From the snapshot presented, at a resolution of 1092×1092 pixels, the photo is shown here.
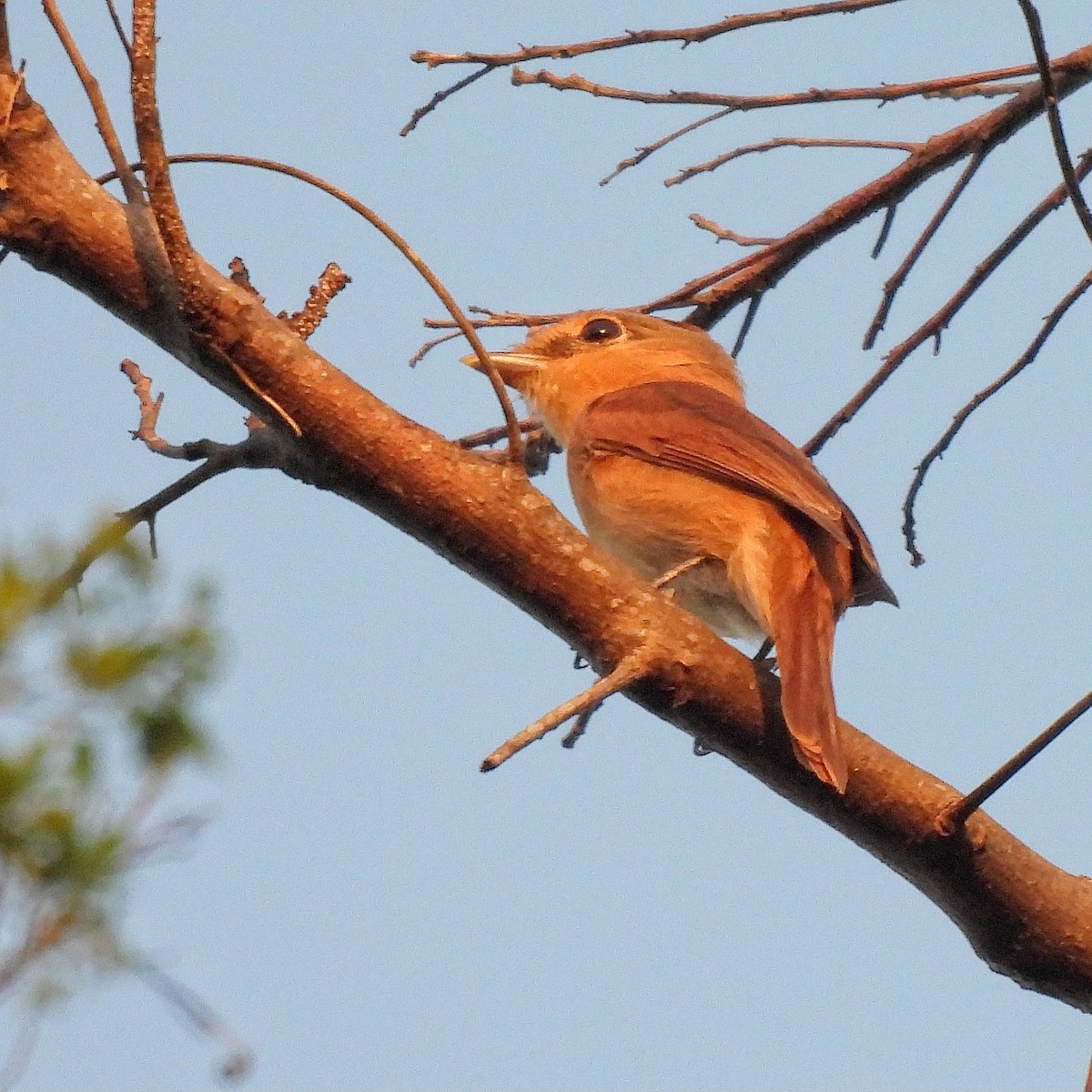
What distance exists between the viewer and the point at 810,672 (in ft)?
12.1

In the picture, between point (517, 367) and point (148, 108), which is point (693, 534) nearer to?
point (517, 367)

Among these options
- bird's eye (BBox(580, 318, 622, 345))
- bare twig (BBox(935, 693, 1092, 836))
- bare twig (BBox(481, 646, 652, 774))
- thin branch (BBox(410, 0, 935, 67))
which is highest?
bird's eye (BBox(580, 318, 622, 345))

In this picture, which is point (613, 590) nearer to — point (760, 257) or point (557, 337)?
point (760, 257)

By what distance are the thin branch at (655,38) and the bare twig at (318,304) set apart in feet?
4.07

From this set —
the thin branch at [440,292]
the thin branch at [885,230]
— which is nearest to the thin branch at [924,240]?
the thin branch at [885,230]

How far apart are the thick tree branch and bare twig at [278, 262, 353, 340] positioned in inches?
6.3

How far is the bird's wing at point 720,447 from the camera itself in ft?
15.2

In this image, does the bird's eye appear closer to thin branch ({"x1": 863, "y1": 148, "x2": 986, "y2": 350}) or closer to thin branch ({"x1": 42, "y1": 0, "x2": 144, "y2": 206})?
thin branch ({"x1": 863, "y1": 148, "x2": 986, "y2": 350})

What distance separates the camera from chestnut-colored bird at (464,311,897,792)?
446 cm

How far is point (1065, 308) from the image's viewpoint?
461 cm

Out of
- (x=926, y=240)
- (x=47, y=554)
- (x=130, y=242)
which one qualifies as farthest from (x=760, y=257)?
(x=47, y=554)

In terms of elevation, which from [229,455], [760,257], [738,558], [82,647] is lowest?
[82,647]

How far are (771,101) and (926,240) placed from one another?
0.57 metres

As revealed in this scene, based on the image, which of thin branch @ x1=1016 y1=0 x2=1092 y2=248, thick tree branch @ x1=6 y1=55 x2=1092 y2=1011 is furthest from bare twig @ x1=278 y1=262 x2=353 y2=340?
thin branch @ x1=1016 y1=0 x2=1092 y2=248
